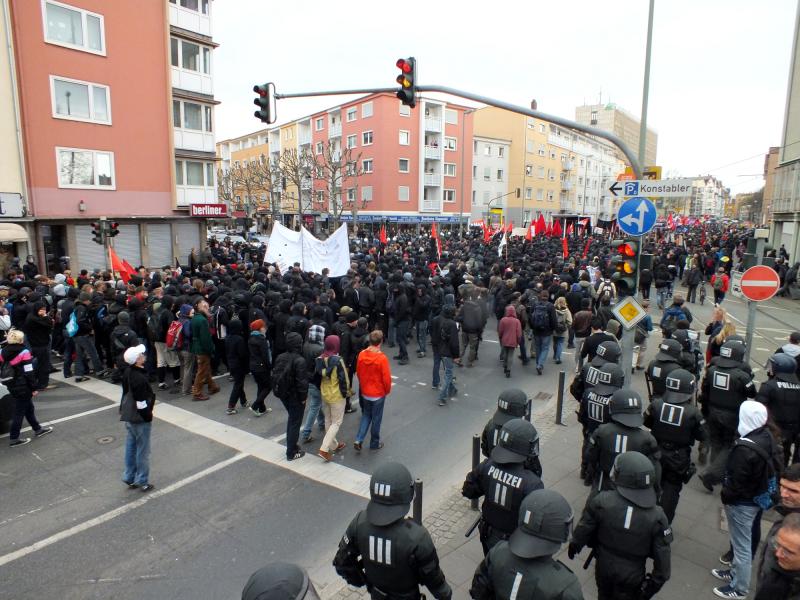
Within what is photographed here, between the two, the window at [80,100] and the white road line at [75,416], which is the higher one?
the window at [80,100]

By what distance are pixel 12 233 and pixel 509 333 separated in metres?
17.7

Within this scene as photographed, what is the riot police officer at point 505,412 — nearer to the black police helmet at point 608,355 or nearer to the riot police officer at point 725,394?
the black police helmet at point 608,355

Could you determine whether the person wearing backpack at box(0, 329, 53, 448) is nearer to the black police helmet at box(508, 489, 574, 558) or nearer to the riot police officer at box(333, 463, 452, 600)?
the riot police officer at box(333, 463, 452, 600)

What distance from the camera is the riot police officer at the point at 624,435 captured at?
454 centimetres

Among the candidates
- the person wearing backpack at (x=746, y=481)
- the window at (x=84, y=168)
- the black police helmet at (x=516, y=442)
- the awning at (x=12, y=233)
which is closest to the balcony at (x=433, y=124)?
the window at (x=84, y=168)

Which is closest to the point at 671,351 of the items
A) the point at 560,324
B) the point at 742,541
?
the point at 742,541

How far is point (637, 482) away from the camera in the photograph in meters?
3.43

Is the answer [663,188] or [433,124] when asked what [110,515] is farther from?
[433,124]

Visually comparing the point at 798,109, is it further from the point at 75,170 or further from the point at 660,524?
the point at 75,170

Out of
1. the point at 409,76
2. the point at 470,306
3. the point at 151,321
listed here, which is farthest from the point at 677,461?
the point at 151,321

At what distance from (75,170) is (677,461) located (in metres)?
23.5

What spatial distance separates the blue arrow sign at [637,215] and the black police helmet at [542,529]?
5.58 m

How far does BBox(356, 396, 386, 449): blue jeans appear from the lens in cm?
728

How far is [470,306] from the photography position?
36.1ft
